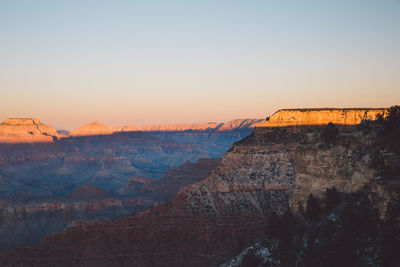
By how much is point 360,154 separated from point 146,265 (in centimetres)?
3174

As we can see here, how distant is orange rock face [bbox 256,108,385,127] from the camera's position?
7175 cm

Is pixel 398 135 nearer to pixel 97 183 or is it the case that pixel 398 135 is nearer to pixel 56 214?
pixel 56 214

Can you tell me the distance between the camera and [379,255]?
29.6 meters

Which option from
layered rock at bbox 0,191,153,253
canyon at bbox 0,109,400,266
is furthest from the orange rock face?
layered rock at bbox 0,191,153,253

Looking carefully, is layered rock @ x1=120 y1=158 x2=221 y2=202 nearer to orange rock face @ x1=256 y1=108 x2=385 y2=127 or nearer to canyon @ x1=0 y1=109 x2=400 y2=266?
orange rock face @ x1=256 y1=108 x2=385 y2=127

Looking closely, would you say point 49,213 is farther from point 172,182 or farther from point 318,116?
point 318,116

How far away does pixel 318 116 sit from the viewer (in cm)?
7569

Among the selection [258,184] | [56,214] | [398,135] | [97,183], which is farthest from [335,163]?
[97,183]

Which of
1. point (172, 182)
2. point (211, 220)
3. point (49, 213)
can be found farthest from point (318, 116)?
point (172, 182)

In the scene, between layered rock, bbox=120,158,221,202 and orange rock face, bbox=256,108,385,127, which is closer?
orange rock face, bbox=256,108,385,127

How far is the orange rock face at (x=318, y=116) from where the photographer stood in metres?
71.8

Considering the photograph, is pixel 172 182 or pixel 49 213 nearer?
pixel 49 213

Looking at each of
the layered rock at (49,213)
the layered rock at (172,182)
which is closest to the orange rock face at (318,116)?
the layered rock at (49,213)

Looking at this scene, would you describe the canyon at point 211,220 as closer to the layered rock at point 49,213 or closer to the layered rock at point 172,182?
the layered rock at point 49,213
